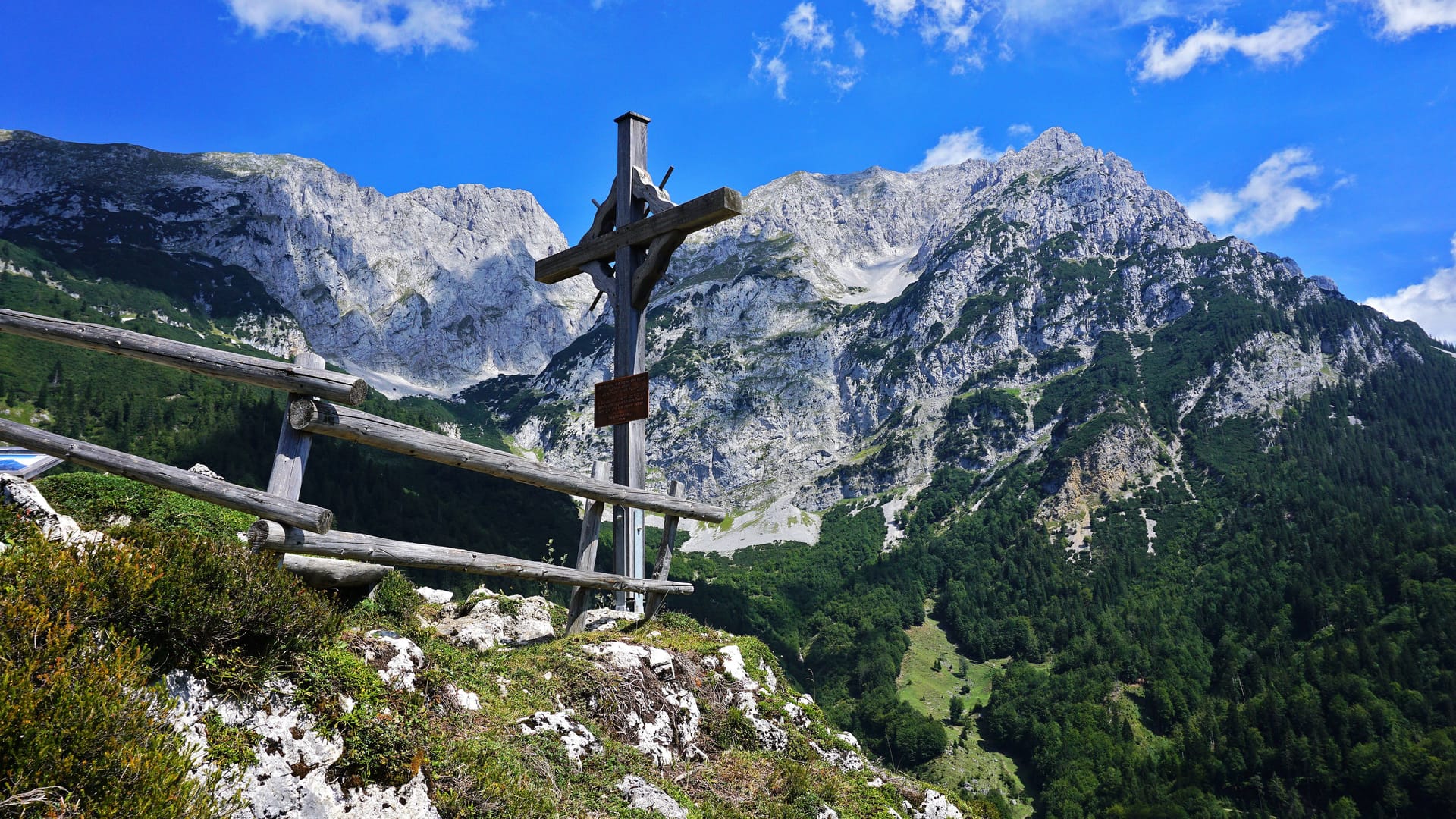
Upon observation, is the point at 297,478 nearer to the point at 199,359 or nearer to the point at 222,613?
the point at 199,359

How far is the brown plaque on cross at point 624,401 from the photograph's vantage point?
530 inches

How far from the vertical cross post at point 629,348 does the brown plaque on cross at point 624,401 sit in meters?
0.17

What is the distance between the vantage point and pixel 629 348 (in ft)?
46.8

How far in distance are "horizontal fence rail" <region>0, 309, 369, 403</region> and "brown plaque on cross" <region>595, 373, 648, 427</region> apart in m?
6.25

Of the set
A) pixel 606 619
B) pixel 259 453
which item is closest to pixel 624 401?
pixel 606 619

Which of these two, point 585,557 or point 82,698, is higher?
point 585,557

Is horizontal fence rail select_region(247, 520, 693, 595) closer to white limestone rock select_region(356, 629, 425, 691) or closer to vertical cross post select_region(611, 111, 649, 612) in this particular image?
white limestone rock select_region(356, 629, 425, 691)

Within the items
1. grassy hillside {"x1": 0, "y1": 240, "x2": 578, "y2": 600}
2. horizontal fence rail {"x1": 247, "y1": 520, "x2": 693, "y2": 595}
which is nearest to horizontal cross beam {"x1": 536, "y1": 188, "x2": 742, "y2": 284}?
horizontal fence rail {"x1": 247, "y1": 520, "x2": 693, "y2": 595}

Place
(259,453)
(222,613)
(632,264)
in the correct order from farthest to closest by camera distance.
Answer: (259,453)
(632,264)
(222,613)

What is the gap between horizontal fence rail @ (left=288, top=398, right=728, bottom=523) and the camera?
6953mm

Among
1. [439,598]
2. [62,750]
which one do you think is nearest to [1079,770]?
[439,598]

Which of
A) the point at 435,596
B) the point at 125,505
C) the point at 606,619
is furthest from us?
the point at 435,596

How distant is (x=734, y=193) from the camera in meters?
12.6

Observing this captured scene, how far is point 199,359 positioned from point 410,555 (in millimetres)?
2472
